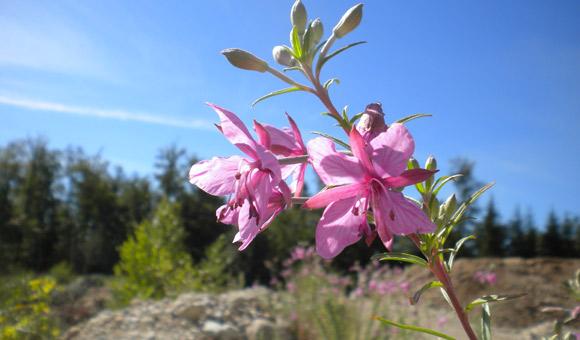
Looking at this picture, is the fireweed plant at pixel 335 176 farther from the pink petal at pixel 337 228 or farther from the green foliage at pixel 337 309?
the green foliage at pixel 337 309

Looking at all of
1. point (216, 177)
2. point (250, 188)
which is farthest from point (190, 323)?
point (250, 188)

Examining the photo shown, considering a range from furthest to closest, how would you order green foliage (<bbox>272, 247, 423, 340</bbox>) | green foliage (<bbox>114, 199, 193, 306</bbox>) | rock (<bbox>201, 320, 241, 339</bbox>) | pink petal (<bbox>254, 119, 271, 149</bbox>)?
green foliage (<bbox>114, 199, 193, 306</bbox>) → rock (<bbox>201, 320, 241, 339</bbox>) → green foliage (<bbox>272, 247, 423, 340</bbox>) → pink petal (<bbox>254, 119, 271, 149</bbox>)

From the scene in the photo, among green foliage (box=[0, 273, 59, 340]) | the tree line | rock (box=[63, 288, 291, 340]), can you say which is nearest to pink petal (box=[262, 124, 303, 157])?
rock (box=[63, 288, 291, 340])

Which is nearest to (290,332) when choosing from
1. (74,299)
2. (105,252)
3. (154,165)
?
(74,299)

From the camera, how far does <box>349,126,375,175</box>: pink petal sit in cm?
75

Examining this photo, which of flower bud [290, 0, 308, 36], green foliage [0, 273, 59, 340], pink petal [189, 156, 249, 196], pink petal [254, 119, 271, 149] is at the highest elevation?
flower bud [290, 0, 308, 36]

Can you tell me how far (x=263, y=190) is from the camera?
0.82 metres

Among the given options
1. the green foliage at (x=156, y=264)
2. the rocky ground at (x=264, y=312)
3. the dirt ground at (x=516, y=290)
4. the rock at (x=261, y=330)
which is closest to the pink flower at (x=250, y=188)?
the rocky ground at (x=264, y=312)

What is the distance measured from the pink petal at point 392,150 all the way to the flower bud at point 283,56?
333 millimetres

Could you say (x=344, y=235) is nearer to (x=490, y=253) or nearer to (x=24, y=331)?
(x=24, y=331)

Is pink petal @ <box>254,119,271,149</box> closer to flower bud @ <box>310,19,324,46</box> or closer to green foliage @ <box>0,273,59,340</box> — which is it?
flower bud @ <box>310,19,324,46</box>

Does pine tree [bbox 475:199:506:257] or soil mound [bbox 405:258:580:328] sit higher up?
pine tree [bbox 475:199:506:257]

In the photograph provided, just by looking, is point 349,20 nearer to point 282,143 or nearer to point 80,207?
point 282,143

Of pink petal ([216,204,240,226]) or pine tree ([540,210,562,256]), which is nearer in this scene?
pink petal ([216,204,240,226])
